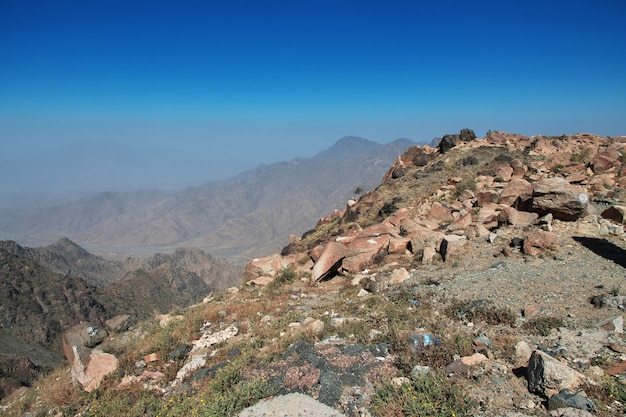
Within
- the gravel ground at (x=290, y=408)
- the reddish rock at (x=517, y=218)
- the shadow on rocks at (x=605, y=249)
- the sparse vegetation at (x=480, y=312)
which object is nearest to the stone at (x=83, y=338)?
the gravel ground at (x=290, y=408)

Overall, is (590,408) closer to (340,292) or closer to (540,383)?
(540,383)

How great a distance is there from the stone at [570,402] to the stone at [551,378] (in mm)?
119

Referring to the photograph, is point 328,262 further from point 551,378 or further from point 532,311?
point 551,378

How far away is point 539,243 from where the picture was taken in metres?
10.9

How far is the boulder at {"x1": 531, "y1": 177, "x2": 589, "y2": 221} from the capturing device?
1208cm

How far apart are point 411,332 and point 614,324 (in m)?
3.73

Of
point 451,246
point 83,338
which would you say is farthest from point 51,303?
point 451,246

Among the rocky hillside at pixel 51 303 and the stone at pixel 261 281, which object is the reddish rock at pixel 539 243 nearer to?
the stone at pixel 261 281

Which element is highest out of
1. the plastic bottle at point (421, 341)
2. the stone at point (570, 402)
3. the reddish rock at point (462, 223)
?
the reddish rock at point (462, 223)

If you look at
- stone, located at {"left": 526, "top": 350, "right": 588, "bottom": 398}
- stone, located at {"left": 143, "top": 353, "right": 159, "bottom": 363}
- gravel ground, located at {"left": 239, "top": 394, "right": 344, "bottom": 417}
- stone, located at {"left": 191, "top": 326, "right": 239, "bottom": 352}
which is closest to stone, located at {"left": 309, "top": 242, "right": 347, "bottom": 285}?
stone, located at {"left": 191, "top": 326, "right": 239, "bottom": 352}

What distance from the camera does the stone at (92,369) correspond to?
816 cm

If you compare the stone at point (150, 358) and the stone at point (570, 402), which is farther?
the stone at point (150, 358)

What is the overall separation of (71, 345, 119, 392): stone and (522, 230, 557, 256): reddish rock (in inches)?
458

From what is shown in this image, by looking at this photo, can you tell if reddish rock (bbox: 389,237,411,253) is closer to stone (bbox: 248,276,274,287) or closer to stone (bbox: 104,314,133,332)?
stone (bbox: 248,276,274,287)
